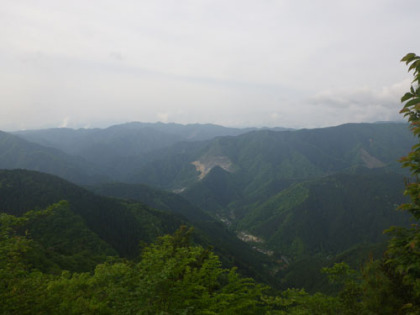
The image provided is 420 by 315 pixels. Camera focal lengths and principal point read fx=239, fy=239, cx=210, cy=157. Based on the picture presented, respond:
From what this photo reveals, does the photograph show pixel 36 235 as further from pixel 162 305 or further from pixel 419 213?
pixel 419 213

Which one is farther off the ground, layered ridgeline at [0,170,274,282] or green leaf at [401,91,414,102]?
green leaf at [401,91,414,102]

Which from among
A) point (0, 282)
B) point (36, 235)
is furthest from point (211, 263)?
point (36, 235)

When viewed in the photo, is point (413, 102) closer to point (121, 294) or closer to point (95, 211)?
point (121, 294)

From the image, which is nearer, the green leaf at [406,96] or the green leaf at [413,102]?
the green leaf at [413,102]

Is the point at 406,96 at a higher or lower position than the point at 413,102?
higher

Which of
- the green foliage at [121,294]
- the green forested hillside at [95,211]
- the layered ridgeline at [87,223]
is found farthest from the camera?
the green forested hillside at [95,211]

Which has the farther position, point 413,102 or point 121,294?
point 121,294

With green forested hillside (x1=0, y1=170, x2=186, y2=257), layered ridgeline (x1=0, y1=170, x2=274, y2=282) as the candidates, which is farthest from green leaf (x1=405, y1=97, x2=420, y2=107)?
green forested hillside (x1=0, y1=170, x2=186, y2=257)

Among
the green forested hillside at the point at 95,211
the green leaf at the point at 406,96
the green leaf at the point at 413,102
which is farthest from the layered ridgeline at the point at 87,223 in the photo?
the green leaf at the point at 413,102

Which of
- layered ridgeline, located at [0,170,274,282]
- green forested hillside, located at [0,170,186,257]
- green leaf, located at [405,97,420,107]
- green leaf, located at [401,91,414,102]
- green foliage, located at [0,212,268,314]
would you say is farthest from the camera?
green forested hillside, located at [0,170,186,257]

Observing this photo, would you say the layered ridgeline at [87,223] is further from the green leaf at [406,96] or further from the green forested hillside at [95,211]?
the green leaf at [406,96]

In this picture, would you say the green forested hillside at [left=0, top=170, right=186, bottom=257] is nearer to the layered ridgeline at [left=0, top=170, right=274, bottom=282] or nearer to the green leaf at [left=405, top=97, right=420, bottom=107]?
the layered ridgeline at [left=0, top=170, right=274, bottom=282]

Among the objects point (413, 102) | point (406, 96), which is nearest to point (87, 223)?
point (406, 96)
